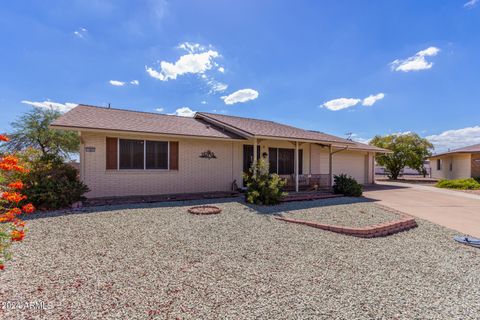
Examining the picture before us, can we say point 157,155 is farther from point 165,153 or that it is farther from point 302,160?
point 302,160

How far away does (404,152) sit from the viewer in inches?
949

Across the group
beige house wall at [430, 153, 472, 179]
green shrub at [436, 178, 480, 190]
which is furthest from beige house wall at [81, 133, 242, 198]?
beige house wall at [430, 153, 472, 179]

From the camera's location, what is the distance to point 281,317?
2564 millimetres

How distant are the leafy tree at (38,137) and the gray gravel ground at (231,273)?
12.7 m

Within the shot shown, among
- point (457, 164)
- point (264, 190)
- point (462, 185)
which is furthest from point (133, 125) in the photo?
point (457, 164)

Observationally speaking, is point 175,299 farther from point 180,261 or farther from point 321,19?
point 321,19

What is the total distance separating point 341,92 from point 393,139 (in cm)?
1436

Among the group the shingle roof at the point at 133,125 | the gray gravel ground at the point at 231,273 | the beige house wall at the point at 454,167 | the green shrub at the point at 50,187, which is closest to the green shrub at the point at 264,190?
the shingle roof at the point at 133,125

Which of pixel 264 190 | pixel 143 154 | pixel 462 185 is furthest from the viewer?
pixel 462 185

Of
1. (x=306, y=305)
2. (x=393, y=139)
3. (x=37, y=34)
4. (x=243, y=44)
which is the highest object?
(x=243, y=44)

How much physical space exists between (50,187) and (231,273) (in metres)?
6.91

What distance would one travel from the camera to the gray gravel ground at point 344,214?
21.8ft

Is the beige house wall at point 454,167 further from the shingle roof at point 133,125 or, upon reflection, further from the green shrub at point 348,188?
the shingle roof at point 133,125

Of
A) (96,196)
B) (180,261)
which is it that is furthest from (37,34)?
(180,261)
